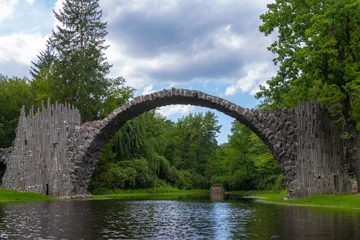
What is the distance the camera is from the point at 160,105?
30.5 m

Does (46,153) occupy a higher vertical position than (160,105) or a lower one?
lower

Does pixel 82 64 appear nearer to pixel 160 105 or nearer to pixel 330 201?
pixel 160 105

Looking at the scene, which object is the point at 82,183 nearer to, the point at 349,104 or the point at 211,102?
the point at 211,102

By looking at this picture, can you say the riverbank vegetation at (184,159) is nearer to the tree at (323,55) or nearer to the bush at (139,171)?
the bush at (139,171)

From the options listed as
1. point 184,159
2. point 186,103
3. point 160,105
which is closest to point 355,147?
point 186,103

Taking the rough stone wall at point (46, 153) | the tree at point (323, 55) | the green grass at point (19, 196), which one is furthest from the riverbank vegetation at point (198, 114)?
the green grass at point (19, 196)

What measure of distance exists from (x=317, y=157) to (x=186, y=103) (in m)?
8.80

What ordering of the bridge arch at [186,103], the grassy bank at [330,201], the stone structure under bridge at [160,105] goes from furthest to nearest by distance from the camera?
the bridge arch at [186,103] < the stone structure under bridge at [160,105] < the grassy bank at [330,201]

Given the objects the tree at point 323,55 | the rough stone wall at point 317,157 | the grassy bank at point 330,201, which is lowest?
the grassy bank at point 330,201

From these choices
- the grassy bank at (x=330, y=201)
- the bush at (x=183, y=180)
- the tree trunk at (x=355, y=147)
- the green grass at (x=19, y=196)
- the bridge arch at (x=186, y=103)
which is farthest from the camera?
the bush at (x=183, y=180)

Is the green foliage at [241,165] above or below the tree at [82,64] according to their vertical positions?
below

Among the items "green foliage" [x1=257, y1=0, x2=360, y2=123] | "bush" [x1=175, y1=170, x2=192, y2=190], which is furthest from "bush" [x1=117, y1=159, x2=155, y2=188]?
"green foliage" [x1=257, y1=0, x2=360, y2=123]

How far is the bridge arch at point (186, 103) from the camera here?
86.9 feet

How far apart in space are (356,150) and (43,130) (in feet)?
68.6
